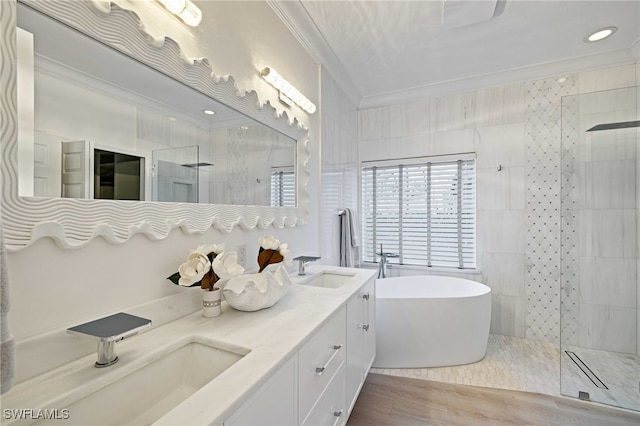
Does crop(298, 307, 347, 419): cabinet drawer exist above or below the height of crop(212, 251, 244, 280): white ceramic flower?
below

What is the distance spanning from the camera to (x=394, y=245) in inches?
135

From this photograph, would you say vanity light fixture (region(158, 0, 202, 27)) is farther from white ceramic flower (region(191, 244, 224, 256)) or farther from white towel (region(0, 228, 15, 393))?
white towel (region(0, 228, 15, 393))

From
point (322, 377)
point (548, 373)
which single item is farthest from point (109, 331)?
point (548, 373)

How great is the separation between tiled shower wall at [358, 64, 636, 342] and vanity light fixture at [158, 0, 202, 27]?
2688 millimetres

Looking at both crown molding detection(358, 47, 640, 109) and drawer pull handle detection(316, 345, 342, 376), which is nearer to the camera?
drawer pull handle detection(316, 345, 342, 376)

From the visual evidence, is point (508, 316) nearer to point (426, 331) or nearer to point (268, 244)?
point (426, 331)

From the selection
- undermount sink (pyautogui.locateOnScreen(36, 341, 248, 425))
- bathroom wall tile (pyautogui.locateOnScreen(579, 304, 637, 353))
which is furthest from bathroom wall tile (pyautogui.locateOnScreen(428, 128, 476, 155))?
undermount sink (pyautogui.locateOnScreen(36, 341, 248, 425))

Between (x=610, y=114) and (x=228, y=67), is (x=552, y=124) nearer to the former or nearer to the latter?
(x=610, y=114)

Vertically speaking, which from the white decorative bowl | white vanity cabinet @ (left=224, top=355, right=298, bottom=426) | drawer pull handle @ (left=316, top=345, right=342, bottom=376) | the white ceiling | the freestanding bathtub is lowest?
the freestanding bathtub

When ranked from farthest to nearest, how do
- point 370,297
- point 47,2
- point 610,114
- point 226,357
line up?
point 610,114, point 370,297, point 226,357, point 47,2

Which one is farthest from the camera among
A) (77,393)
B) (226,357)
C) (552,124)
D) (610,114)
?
(552,124)

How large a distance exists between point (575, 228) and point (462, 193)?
103 centimetres

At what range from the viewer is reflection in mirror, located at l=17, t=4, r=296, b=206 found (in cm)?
74

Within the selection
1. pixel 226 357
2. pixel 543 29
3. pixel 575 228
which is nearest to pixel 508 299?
pixel 575 228
